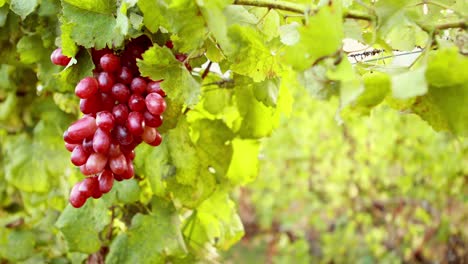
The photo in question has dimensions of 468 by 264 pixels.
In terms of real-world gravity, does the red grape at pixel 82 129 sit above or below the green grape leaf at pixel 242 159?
above

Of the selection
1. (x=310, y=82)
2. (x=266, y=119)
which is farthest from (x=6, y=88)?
(x=310, y=82)

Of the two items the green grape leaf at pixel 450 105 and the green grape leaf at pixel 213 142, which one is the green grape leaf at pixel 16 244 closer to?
the green grape leaf at pixel 213 142

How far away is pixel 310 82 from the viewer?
71 centimetres

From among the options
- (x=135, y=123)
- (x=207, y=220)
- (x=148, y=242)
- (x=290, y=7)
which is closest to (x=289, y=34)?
(x=290, y=7)

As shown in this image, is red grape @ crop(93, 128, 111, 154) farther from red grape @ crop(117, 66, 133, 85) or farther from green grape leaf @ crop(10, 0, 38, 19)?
green grape leaf @ crop(10, 0, 38, 19)

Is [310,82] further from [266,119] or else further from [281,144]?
[281,144]

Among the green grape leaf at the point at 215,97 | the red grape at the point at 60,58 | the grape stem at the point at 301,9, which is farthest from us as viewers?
the green grape leaf at the point at 215,97

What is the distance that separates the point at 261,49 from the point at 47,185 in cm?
92

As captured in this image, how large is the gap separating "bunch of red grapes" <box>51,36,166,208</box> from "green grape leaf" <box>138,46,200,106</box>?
0.03 meters

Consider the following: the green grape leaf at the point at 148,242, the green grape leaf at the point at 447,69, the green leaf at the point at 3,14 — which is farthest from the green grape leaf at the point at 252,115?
the green grape leaf at the point at 447,69

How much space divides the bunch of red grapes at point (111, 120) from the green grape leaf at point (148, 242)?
370mm

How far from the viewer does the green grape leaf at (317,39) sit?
0.67m

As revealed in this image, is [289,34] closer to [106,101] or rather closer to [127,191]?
[106,101]

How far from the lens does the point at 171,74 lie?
0.88 meters
